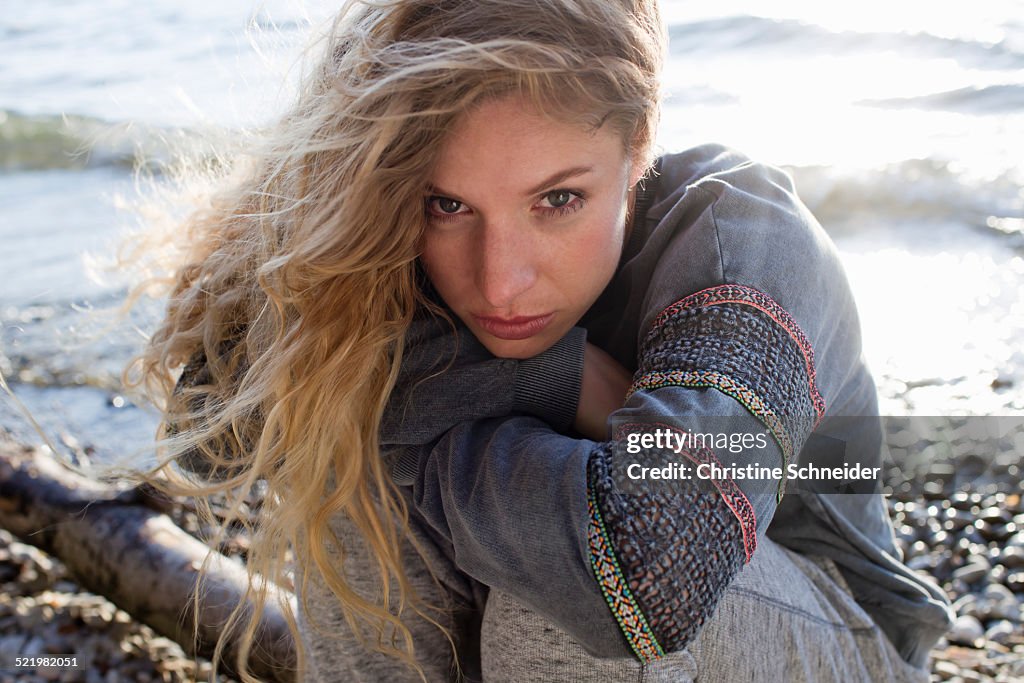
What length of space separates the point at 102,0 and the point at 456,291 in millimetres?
12772

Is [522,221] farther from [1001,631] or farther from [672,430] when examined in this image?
[1001,631]

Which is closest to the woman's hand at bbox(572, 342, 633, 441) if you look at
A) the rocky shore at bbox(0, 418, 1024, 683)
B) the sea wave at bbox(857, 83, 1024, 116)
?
the rocky shore at bbox(0, 418, 1024, 683)

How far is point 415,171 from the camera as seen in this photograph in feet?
5.62

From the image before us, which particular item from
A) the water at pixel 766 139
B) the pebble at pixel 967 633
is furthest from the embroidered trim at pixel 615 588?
the pebble at pixel 967 633

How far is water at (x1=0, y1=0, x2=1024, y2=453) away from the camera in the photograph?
391cm

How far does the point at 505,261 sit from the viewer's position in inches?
70.3

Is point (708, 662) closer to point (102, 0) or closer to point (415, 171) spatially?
point (415, 171)

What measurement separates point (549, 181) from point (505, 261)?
0.17 m

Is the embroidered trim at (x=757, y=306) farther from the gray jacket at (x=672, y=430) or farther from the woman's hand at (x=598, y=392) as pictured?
the woman's hand at (x=598, y=392)

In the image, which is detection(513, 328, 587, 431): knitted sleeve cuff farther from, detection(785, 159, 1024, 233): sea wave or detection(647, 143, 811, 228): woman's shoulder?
detection(785, 159, 1024, 233): sea wave

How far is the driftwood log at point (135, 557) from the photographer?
2.46 m

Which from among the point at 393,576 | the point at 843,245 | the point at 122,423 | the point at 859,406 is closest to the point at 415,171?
the point at 393,576

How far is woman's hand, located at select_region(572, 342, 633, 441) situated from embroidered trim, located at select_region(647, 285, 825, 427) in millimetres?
238

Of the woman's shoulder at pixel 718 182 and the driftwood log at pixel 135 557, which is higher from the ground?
the woman's shoulder at pixel 718 182
